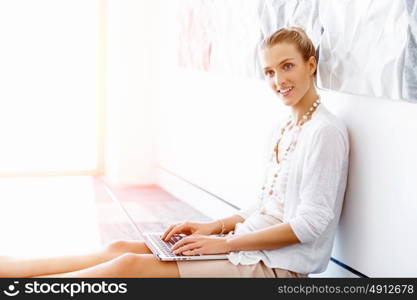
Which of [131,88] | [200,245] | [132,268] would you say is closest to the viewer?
[132,268]

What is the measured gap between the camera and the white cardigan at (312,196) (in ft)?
6.77

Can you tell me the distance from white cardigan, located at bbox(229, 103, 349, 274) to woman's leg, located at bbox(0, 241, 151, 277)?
36cm

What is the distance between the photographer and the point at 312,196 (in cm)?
207

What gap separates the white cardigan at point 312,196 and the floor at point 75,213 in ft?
4.05

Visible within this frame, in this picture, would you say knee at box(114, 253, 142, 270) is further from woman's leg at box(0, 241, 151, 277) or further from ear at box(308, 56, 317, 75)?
ear at box(308, 56, 317, 75)

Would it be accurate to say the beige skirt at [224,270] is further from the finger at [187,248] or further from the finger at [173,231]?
the finger at [173,231]

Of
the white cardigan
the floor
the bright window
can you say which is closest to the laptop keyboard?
the white cardigan

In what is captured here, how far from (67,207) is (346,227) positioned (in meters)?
2.06

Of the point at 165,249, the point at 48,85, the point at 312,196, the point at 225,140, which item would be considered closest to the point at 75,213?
the point at 225,140

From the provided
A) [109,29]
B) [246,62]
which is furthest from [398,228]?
[109,29]

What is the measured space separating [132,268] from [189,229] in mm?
338

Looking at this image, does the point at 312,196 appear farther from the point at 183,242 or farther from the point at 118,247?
the point at 118,247

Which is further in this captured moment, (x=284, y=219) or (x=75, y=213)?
(x=75, y=213)

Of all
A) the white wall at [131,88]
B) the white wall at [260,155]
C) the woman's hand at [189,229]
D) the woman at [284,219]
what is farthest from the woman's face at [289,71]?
the white wall at [131,88]
